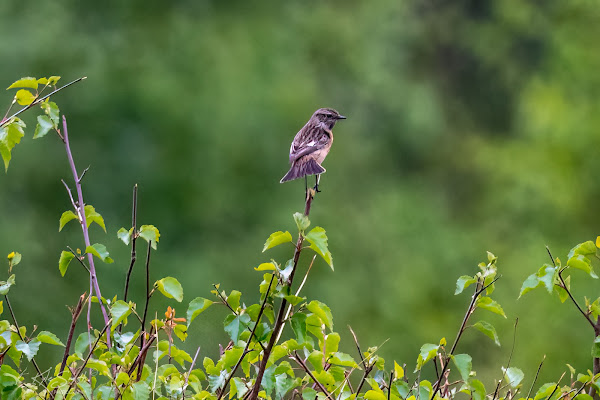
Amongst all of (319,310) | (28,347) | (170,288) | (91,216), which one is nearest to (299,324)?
(319,310)

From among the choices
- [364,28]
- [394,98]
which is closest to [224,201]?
[394,98]

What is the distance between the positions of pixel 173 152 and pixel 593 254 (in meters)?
19.0

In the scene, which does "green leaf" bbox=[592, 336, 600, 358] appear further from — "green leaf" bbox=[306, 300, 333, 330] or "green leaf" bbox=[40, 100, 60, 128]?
"green leaf" bbox=[40, 100, 60, 128]

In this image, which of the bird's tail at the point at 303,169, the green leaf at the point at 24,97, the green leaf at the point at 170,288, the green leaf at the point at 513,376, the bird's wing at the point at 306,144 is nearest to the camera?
the green leaf at the point at 170,288

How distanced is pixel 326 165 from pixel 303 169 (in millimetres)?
17299

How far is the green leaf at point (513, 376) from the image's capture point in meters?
2.96

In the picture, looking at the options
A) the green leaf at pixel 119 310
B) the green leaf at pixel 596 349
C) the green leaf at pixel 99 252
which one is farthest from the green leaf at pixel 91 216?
the green leaf at pixel 596 349

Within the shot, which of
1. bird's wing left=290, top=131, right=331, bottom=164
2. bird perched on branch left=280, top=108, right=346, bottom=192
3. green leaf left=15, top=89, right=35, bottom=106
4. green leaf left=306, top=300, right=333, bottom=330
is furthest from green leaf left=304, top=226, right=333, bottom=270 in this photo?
bird's wing left=290, top=131, right=331, bottom=164

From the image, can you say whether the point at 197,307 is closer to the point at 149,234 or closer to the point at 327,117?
the point at 149,234

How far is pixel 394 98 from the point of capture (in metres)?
25.5

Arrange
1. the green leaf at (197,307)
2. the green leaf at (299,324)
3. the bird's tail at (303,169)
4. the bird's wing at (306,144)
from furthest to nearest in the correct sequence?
the bird's wing at (306,144) → the bird's tail at (303,169) → the green leaf at (197,307) → the green leaf at (299,324)

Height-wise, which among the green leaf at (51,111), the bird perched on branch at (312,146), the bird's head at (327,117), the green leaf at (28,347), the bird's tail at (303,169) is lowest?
the green leaf at (28,347)

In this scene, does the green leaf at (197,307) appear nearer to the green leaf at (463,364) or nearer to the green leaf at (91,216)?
the green leaf at (91,216)

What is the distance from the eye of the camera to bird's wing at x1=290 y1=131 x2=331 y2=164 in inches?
208
